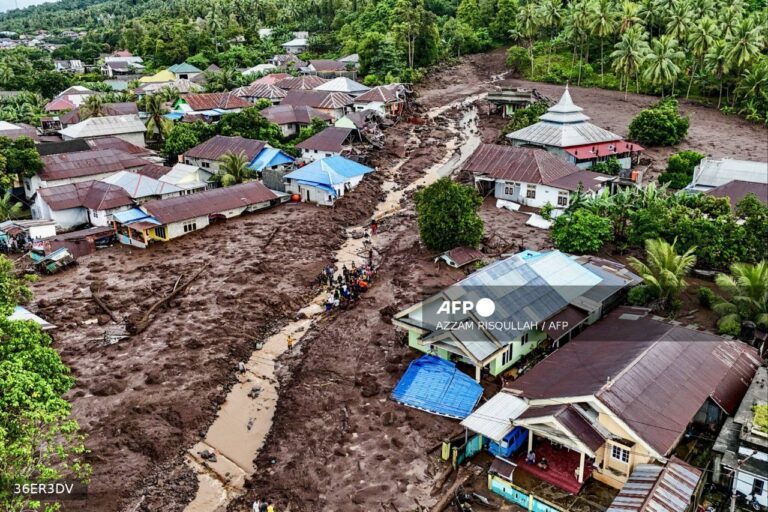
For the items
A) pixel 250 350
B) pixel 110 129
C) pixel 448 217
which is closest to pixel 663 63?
pixel 448 217

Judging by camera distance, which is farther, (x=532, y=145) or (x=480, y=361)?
(x=532, y=145)

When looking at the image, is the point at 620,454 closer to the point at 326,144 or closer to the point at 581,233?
the point at 581,233

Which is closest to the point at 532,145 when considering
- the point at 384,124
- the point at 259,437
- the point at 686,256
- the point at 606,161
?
the point at 606,161

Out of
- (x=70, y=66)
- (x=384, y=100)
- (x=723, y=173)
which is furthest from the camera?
(x=70, y=66)

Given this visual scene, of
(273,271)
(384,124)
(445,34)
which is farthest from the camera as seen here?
(445,34)

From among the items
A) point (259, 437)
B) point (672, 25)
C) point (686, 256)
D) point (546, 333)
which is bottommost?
point (259, 437)

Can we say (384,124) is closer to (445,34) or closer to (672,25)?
(672,25)

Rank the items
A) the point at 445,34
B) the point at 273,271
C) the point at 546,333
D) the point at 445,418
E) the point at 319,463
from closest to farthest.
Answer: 1. the point at 319,463
2. the point at 445,418
3. the point at 546,333
4. the point at 273,271
5. the point at 445,34
